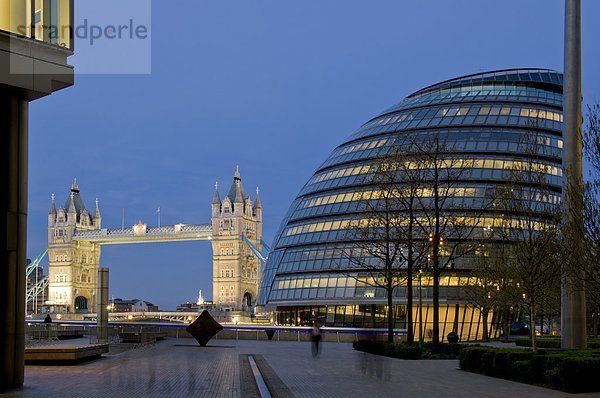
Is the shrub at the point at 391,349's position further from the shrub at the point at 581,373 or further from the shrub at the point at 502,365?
the shrub at the point at 581,373

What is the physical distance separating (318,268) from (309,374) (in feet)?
172

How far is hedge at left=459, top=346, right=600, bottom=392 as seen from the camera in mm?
26141

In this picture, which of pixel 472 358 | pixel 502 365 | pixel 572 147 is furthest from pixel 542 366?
pixel 572 147

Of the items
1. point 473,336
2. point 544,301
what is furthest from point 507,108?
point 544,301

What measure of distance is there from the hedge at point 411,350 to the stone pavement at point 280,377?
7.78 ft

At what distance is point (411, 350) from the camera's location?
44.6 metres

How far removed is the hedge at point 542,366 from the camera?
26.1 meters

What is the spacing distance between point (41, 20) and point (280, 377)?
15.6m

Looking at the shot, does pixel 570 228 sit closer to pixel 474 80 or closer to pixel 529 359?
pixel 529 359

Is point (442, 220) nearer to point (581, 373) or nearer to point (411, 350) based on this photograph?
point (411, 350)

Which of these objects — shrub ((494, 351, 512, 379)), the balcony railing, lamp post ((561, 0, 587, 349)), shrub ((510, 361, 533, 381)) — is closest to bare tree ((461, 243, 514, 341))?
shrub ((494, 351, 512, 379))

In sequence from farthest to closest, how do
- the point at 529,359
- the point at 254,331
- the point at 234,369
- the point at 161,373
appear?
1. the point at 254,331
2. the point at 234,369
3. the point at 161,373
4. the point at 529,359

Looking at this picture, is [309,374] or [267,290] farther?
[267,290]

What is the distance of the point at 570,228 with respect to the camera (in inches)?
1078
